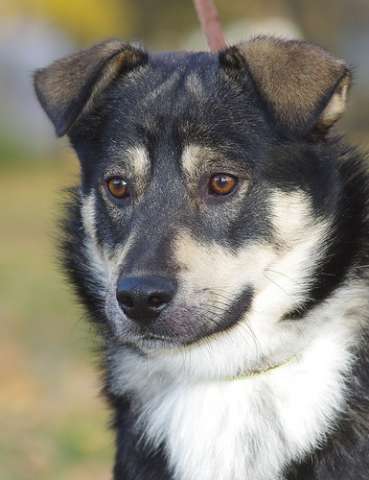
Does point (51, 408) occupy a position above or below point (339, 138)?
below

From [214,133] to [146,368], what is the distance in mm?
1035

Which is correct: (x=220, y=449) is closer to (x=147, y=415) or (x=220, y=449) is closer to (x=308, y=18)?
(x=147, y=415)

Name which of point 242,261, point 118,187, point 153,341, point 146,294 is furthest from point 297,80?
point 153,341

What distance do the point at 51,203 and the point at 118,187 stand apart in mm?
11058

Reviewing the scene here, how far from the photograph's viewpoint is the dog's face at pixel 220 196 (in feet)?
11.9

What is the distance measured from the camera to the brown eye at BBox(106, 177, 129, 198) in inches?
156

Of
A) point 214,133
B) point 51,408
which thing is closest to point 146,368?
point 214,133

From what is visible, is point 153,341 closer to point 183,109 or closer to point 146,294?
point 146,294

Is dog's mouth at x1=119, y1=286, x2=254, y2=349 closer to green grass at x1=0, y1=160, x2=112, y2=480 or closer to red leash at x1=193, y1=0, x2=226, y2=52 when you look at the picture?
green grass at x1=0, y1=160, x2=112, y2=480

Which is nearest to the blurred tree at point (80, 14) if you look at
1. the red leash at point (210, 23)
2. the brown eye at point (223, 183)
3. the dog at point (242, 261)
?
the red leash at point (210, 23)

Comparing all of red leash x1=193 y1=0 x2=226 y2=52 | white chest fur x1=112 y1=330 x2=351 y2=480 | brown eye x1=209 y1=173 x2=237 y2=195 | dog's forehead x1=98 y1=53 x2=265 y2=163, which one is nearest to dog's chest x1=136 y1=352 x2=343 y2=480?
white chest fur x1=112 y1=330 x2=351 y2=480

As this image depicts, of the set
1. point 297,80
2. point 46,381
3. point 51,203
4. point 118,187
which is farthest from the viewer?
point 51,203

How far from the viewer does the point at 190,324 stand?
3.66 metres

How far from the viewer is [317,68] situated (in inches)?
146
